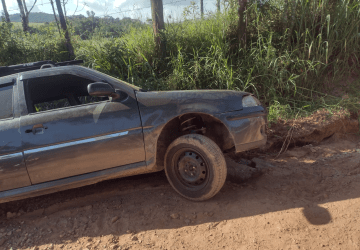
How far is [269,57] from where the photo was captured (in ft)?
17.6

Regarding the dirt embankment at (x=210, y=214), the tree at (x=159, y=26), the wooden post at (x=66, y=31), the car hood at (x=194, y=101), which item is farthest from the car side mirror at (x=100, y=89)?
the wooden post at (x=66, y=31)

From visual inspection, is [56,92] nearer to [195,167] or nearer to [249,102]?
[195,167]

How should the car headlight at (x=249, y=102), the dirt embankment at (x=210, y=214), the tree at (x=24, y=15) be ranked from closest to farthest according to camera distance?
1. the dirt embankment at (x=210, y=214)
2. the car headlight at (x=249, y=102)
3. the tree at (x=24, y=15)

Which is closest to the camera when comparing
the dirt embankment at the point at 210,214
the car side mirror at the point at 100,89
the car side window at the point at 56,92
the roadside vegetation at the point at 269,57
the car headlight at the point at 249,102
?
the dirt embankment at the point at 210,214

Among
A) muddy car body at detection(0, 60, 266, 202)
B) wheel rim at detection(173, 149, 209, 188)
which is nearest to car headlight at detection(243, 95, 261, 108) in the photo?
muddy car body at detection(0, 60, 266, 202)

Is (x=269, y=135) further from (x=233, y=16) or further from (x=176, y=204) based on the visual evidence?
(x=233, y=16)

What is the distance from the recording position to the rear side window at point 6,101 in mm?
2915

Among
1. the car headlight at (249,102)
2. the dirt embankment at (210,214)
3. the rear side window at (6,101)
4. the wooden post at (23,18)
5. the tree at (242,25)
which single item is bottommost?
the dirt embankment at (210,214)

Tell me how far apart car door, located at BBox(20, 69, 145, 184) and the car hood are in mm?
158

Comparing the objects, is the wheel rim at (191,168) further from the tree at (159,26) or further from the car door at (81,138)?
the tree at (159,26)

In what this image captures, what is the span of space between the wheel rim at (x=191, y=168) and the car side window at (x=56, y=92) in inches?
50.4

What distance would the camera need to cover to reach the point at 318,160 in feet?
12.5

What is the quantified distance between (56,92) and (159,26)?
3.36 metres

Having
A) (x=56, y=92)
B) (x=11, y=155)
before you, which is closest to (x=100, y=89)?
(x=11, y=155)
